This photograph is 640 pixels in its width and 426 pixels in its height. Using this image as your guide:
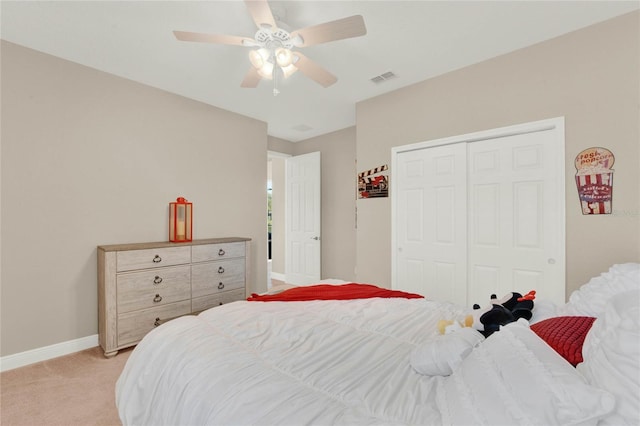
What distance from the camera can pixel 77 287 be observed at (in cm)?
268

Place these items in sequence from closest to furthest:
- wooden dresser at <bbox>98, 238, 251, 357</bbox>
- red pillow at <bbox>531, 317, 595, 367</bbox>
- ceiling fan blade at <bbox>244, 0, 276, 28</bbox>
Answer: red pillow at <bbox>531, 317, 595, 367</bbox>
ceiling fan blade at <bbox>244, 0, 276, 28</bbox>
wooden dresser at <bbox>98, 238, 251, 357</bbox>

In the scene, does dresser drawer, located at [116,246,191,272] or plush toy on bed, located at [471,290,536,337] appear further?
dresser drawer, located at [116,246,191,272]

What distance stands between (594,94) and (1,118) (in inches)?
181

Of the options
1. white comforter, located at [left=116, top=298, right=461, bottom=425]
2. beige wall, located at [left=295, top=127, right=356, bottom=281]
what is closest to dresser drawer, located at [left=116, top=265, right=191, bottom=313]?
white comforter, located at [left=116, top=298, right=461, bottom=425]

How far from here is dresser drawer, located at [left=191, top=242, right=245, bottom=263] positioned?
10.0 feet

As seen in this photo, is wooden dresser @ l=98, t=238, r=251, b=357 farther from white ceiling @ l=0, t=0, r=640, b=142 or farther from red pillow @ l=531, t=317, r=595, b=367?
red pillow @ l=531, t=317, r=595, b=367

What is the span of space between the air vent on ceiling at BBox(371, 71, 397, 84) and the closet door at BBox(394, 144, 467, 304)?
31.3 inches

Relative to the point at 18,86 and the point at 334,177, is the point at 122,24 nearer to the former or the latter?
the point at 18,86

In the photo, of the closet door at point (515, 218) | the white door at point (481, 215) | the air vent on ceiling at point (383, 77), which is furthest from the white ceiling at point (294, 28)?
the closet door at point (515, 218)

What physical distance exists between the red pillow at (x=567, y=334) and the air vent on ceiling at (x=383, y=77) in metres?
2.51

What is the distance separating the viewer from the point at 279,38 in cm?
188

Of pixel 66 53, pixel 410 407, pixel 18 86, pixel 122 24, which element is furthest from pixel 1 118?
pixel 410 407

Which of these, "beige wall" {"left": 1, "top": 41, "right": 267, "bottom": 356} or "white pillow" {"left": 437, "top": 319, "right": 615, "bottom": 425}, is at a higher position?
"beige wall" {"left": 1, "top": 41, "right": 267, "bottom": 356}

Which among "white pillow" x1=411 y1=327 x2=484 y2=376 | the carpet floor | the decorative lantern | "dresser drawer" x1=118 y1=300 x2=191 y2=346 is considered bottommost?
the carpet floor
